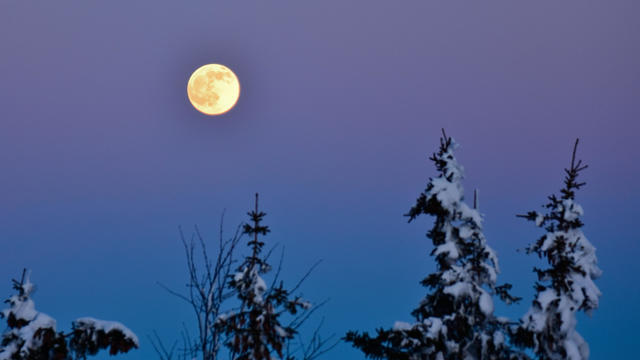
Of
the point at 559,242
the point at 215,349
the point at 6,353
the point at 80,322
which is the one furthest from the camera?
the point at 559,242

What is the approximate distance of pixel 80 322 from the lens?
40.7ft

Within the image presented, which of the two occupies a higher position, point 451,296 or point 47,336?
point 451,296

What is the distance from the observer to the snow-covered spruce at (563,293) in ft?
55.0

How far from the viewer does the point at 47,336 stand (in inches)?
513

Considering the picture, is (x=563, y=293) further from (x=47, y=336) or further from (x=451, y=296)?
(x=47, y=336)

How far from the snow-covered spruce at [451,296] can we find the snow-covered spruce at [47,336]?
670 cm

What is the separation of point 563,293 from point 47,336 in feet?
41.7

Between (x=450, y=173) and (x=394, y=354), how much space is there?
5314 mm

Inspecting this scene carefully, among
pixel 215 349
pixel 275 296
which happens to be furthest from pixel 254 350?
pixel 215 349

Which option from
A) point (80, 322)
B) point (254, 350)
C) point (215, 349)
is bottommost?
point (215, 349)

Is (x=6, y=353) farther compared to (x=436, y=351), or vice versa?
(x=436, y=351)

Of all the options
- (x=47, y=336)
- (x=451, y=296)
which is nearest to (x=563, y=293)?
(x=451, y=296)

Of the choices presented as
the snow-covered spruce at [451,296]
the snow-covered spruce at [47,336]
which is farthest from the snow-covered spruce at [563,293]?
the snow-covered spruce at [47,336]

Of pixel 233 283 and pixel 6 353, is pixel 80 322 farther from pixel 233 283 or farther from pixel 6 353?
pixel 233 283
